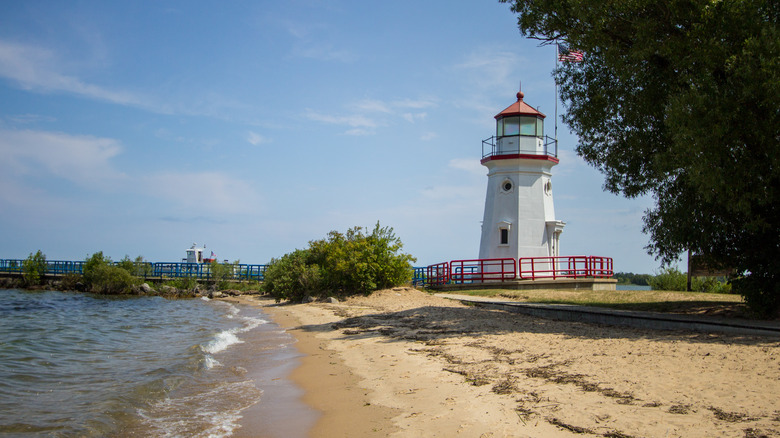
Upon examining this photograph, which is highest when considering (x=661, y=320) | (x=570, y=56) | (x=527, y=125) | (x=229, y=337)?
(x=527, y=125)

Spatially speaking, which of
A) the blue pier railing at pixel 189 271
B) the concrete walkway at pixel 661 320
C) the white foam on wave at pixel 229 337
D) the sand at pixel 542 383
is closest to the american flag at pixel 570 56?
the concrete walkway at pixel 661 320

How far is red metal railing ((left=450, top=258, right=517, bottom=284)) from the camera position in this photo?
26.8 metres

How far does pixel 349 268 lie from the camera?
2364cm

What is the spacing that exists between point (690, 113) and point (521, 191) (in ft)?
55.1

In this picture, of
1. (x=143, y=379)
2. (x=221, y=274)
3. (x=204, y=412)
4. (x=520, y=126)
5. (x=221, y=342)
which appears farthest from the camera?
(x=221, y=274)

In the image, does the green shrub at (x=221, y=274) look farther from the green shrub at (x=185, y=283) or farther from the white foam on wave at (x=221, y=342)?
the white foam on wave at (x=221, y=342)

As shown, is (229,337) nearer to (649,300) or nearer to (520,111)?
(649,300)

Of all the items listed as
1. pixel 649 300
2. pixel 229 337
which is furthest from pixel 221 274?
pixel 649 300

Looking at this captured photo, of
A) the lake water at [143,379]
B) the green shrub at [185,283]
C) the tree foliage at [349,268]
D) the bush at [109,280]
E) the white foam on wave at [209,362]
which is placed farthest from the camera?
the green shrub at [185,283]

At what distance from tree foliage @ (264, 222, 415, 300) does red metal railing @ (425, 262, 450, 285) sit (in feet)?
14.3

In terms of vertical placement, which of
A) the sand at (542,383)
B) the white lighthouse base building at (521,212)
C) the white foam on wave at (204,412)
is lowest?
the white foam on wave at (204,412)

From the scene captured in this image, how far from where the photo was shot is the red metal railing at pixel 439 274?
2868 centimetres

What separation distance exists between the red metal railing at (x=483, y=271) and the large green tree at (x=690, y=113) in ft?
36.1

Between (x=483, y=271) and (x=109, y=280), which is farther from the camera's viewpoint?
(x=109, y=280)
